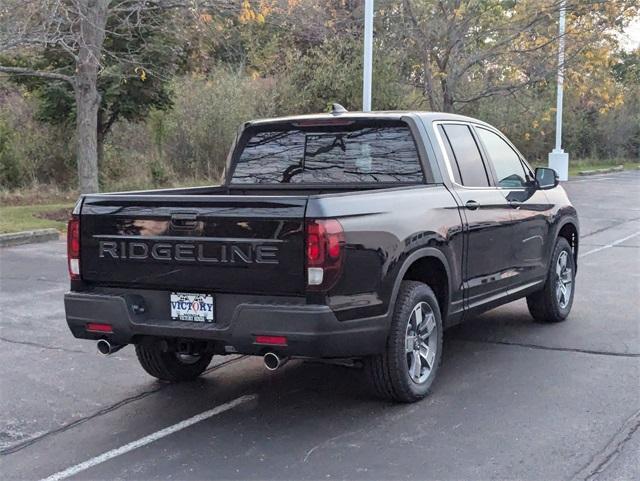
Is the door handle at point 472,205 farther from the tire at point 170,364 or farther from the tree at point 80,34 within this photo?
the tree at point 80,34

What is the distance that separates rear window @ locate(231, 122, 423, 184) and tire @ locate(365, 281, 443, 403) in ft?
3.34

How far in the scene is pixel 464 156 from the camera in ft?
21.6

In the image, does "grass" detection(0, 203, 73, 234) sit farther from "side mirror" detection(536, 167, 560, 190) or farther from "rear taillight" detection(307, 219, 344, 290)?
"rear taillight" detection(307, 219, 344, 290)

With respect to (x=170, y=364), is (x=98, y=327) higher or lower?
higher

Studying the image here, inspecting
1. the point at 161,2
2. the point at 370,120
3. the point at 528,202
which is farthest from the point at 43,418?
the point at 161,2

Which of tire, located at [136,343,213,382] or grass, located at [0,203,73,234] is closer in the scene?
tire, located at [136,343,213,382]

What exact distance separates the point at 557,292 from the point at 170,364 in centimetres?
378

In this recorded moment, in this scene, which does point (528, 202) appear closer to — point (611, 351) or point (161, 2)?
point (611, 351)

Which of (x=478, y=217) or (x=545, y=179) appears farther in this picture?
(x=545, y=179)

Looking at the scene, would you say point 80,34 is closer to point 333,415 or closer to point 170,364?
point 170,364

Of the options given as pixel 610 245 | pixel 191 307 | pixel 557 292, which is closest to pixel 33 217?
pixel 610 245

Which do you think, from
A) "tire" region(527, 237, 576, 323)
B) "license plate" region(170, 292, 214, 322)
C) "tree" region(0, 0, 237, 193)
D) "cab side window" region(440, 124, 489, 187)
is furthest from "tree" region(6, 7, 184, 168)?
"license plate" region(170, 292, 214, 322)

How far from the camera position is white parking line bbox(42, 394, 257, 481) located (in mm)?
4597

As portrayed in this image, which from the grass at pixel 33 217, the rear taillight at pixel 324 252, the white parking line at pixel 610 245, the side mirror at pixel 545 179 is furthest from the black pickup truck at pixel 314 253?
the grass at pixel 33 217
